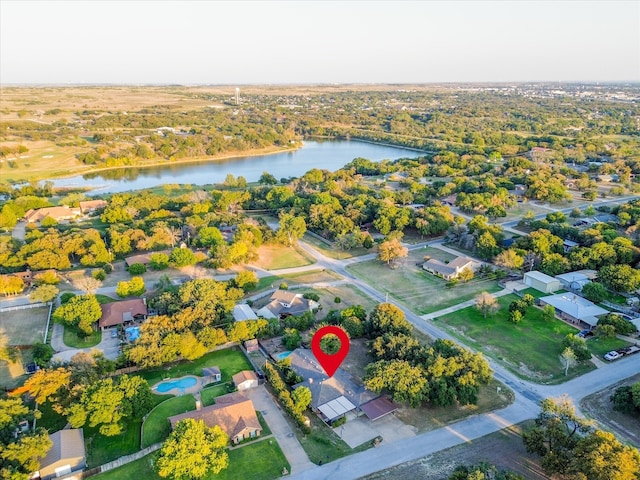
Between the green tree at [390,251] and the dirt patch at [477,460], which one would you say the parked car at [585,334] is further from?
the green tree at [390,251]

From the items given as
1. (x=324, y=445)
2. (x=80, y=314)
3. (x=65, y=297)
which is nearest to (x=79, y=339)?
(x=80, y=314)

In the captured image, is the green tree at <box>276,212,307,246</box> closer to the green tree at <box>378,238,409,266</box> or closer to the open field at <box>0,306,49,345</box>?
the green tree at <box>378,238,409,266</box>

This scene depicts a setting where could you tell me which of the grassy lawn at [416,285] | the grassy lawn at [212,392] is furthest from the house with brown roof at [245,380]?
the grassy lawn at [416,285]

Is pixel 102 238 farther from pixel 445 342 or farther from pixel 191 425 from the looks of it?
pixel 445 342

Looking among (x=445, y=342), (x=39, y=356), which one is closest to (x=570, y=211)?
(x=445, y=342)

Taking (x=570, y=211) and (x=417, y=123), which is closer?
(x=570, y=211)

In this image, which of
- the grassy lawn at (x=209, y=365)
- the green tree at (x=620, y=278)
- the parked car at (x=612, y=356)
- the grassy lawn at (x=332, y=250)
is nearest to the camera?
the grassy lawn at (x=209, y=365)
